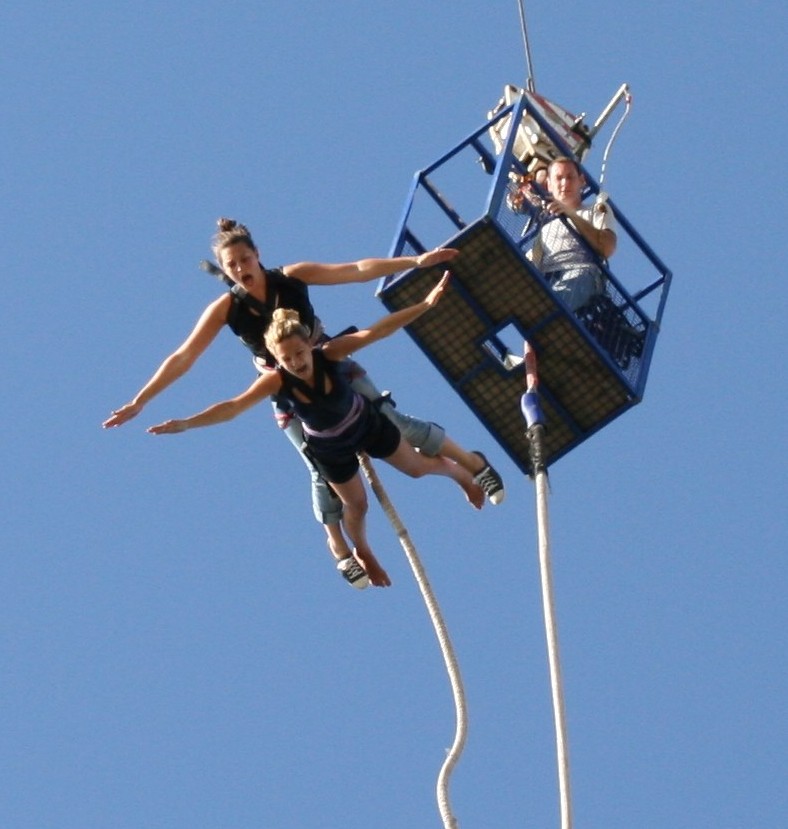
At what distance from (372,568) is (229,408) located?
6.69ft

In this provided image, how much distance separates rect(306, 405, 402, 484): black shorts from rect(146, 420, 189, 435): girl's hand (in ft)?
4.10

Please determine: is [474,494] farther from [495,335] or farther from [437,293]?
[437,293]

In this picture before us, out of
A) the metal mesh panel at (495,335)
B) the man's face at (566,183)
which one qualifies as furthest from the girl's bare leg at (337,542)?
the man's face at (566,183)

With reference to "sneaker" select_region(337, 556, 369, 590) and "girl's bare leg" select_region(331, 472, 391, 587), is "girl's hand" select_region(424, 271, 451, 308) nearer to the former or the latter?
"girl's bare leg" select_region(331, 472, 391, 587)

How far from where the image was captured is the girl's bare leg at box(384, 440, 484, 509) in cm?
2112

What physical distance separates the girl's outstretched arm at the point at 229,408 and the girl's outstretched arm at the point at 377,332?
40cm

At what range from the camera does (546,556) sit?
1939 centimetres

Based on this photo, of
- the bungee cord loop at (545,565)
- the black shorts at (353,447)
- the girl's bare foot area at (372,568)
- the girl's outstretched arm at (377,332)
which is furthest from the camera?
the girl's bare foot area at (372,568)

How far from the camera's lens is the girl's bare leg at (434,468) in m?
21.1

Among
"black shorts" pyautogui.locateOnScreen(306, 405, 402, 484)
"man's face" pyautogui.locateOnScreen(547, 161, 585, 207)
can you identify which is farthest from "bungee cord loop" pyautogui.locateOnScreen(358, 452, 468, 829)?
"man's face" pyautogui.locateOnScreen(547, 161, 585, 207)

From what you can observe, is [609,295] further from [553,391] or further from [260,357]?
[260,357]

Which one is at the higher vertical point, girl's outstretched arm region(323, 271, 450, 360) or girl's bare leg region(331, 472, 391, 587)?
girl's outstretched arm region(323, 271, 450, 360)

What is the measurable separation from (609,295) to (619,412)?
30.6 inches

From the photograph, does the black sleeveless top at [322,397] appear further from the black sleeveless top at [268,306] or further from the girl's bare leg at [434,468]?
the girl's bare leg at [434,468]
